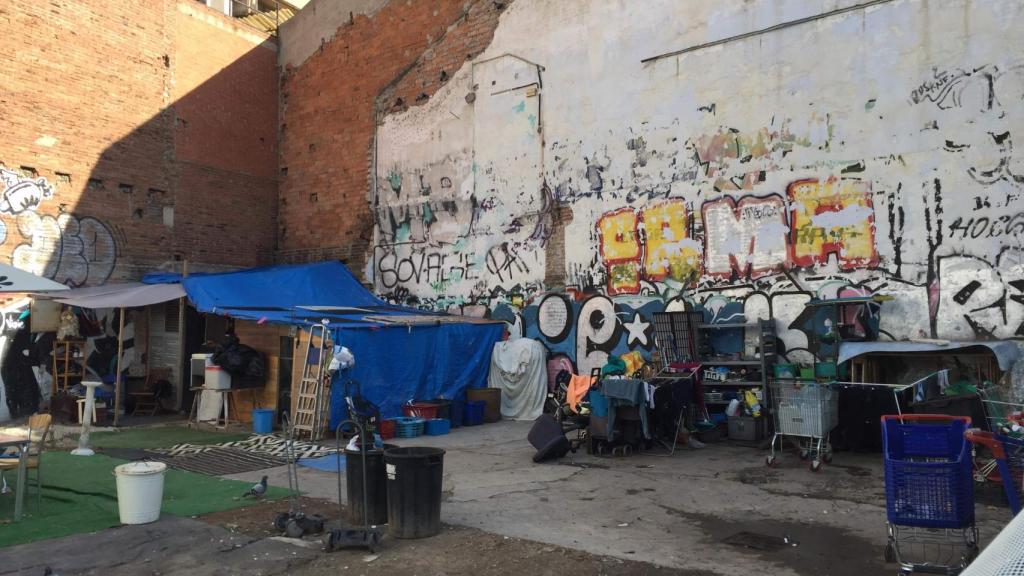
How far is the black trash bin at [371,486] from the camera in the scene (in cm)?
681

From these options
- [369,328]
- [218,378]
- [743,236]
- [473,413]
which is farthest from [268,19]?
[743,236]

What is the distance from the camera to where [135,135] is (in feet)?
55.3

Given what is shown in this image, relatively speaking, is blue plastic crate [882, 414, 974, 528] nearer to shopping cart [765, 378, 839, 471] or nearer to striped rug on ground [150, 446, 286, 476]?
shopping cart [765, 378, 839, 471]

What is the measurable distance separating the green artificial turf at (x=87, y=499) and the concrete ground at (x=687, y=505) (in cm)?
66

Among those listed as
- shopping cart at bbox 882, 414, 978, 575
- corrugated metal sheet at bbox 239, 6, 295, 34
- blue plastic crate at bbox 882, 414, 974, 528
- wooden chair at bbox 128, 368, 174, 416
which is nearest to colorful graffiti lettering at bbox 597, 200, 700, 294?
shopping cart at bbox 882, 414, 978, 575

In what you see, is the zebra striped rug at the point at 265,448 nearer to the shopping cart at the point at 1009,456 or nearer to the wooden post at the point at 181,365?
the wooden post at the point at 181,365

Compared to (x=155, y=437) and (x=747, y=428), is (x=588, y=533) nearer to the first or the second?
(x=747, y=428)

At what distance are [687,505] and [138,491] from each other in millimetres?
5413

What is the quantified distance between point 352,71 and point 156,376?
29.0ft

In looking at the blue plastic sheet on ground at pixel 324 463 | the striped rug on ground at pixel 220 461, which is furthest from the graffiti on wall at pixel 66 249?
the blue plastic sheet on ground at pixel 324 463

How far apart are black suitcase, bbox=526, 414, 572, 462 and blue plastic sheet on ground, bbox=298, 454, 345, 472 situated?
269cm

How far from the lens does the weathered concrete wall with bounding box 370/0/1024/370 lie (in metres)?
11.1

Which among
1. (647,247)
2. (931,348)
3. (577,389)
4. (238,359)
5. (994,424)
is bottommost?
(577,389)

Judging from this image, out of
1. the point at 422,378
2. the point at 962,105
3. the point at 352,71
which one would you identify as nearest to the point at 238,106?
the point at 352,71
